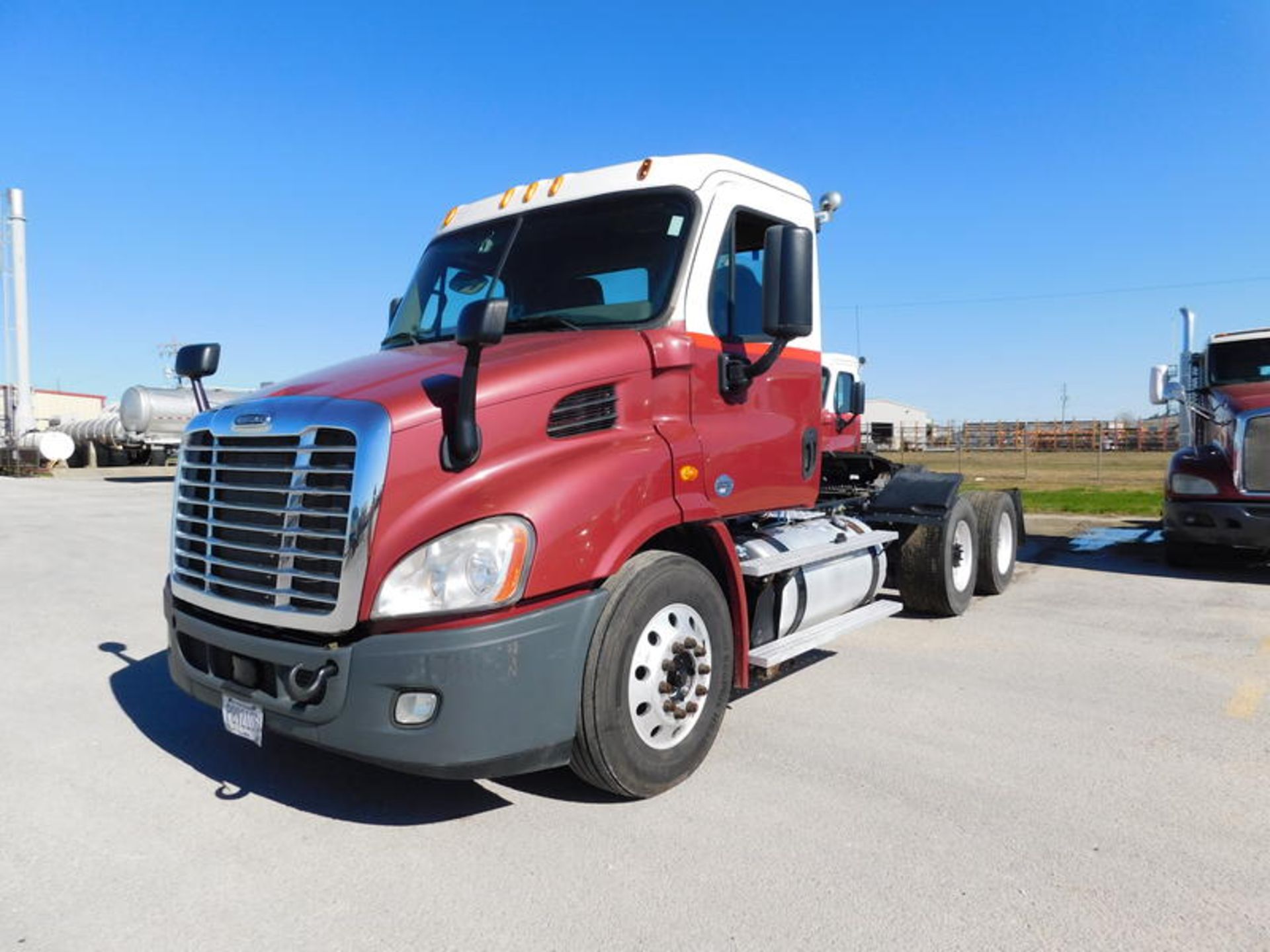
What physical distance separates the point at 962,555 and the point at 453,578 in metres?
5.46

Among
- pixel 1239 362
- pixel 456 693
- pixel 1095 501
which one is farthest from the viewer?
pixel 1095 501

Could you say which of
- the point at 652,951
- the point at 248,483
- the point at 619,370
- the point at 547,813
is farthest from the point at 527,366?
the point at 652,951

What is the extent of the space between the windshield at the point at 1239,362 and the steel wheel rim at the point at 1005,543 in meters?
3.62

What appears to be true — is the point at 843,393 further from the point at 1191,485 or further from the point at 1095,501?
the point at 1095,501

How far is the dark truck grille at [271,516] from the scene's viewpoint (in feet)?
9.97

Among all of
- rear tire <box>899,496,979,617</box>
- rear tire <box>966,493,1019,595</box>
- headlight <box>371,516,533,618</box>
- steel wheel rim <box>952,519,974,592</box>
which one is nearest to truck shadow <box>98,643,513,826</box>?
headlight <box>371,516,533,618</box>

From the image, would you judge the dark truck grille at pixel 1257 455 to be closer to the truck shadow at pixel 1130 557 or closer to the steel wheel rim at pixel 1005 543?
the truck shadow at pixel 1130 557

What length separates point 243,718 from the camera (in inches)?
130

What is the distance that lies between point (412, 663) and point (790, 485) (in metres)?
2.53

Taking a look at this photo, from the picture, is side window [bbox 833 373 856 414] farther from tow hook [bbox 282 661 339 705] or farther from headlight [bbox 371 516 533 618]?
tow hook [bbox 282 661 339 705]

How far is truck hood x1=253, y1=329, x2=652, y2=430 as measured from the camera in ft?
10.4

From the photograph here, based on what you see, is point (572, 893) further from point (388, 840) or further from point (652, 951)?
point (388, 840)

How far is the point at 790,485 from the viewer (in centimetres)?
475

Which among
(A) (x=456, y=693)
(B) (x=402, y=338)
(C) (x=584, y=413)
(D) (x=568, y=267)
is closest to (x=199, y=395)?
(B) (x=402, y=338)
